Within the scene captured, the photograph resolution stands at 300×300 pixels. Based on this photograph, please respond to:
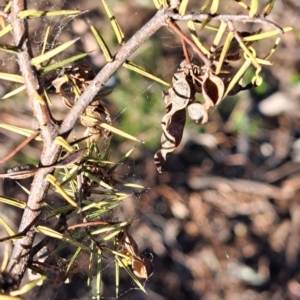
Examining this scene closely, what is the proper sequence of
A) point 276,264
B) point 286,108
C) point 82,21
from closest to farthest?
point 82,21
point 276,264
point 286,108

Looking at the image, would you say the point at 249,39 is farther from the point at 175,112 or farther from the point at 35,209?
the point at 35,209

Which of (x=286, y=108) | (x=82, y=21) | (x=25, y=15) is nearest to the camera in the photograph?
(x=25, y=15)

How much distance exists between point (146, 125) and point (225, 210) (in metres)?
0.45

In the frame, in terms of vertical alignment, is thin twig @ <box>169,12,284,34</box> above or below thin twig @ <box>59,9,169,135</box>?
above

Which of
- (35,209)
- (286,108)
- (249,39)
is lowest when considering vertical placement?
(286,108)

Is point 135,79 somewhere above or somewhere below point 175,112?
below

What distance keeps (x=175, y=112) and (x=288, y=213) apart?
1590 mm

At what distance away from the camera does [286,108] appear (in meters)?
2.03

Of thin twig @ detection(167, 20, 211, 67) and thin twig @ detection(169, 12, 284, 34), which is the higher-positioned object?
thin twig @ detection(169, 12, 284, 34)

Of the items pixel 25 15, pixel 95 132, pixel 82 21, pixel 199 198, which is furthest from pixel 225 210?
pixel 25 15

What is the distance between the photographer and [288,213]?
195cm

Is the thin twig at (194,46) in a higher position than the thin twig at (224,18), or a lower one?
lower

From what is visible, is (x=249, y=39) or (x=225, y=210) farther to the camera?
(x=225, y=210)

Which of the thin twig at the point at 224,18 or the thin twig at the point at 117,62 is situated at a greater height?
the thin twig at the point at 224,18
